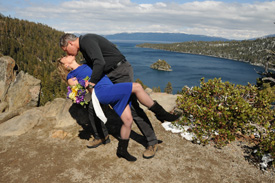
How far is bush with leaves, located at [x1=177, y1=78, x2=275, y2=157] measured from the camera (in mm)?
4961

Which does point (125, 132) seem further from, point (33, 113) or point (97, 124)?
point (33, 113)

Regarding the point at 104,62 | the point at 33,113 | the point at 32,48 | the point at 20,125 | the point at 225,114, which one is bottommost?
the point at 32,48

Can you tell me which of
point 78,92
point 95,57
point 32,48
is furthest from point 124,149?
point 32,48

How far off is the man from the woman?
194 millimetres

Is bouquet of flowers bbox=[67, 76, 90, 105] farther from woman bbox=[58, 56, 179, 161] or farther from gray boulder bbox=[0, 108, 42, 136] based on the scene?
gray boulder bbox=[0, 108, 42, 136]

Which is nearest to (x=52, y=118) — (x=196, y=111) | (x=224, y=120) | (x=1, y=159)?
(x=1, y=159)

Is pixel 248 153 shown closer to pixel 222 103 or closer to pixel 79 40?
pixel 222 103

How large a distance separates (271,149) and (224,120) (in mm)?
1257

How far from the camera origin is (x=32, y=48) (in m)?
112

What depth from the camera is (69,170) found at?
12.8ft

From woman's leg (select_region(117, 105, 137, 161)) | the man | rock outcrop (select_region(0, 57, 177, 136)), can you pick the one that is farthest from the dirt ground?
rock outcrop (select_region(0, 57, 177, 136))

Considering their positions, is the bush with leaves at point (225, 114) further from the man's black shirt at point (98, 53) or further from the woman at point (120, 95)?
the man's black shirt at point (98, 53)

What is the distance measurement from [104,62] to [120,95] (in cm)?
66

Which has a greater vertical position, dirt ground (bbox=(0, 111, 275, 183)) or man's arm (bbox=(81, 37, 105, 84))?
man's arm (bbox=(81, 37, 105, 84))
